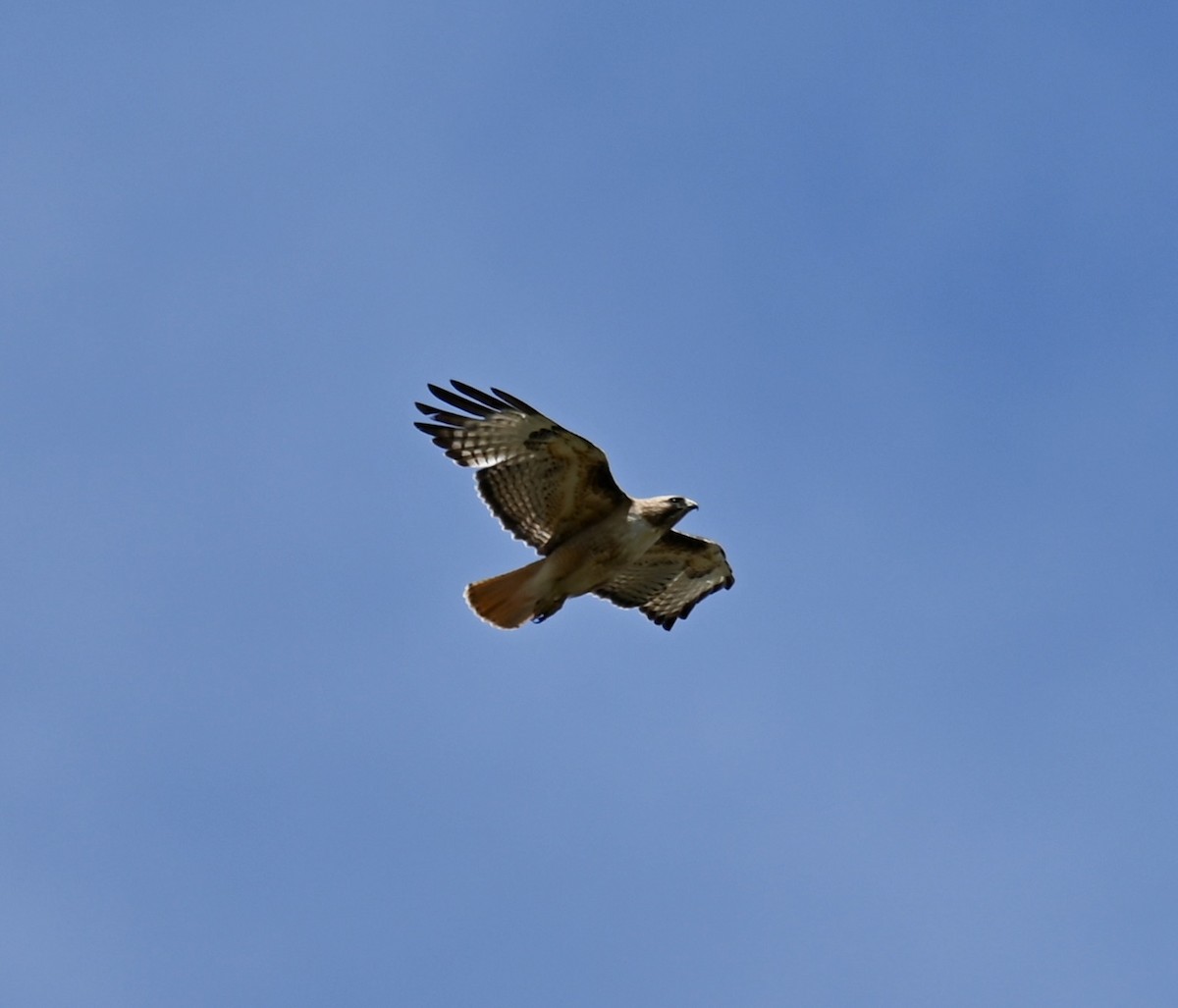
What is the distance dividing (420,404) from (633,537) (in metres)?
1.89

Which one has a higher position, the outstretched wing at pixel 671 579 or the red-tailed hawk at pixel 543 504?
the outstretched wing at pixel 671 579

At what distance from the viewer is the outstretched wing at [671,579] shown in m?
15.0

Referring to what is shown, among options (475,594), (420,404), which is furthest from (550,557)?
(420,404)

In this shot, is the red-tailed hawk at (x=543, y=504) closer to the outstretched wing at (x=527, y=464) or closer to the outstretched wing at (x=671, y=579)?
the outstretched wing at (x=527, y=464)

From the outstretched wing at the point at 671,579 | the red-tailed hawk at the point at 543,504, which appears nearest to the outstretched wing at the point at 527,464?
the red-tailed hawk at the point at 543,504

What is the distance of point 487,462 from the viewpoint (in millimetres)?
13977

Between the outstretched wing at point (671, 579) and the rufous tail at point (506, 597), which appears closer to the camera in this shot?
the rufous tail at point (506, 597)

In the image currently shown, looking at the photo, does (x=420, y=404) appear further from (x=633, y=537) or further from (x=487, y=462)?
(x=633, y=537)

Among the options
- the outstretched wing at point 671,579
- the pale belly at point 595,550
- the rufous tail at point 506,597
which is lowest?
the rufous tail at point 506,597

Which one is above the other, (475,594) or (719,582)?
(719,582)

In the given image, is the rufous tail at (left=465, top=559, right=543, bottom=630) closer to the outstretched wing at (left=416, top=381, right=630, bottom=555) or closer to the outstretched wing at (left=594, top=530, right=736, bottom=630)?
the outstretched wing at (left=416, top=381, right=630, bottom=555)

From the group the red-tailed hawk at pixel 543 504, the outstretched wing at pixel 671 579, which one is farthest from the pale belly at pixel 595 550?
the outstretched wing at pixel 671 579

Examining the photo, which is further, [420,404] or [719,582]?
[719,582]

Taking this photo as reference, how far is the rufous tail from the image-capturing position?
13.8 meters
